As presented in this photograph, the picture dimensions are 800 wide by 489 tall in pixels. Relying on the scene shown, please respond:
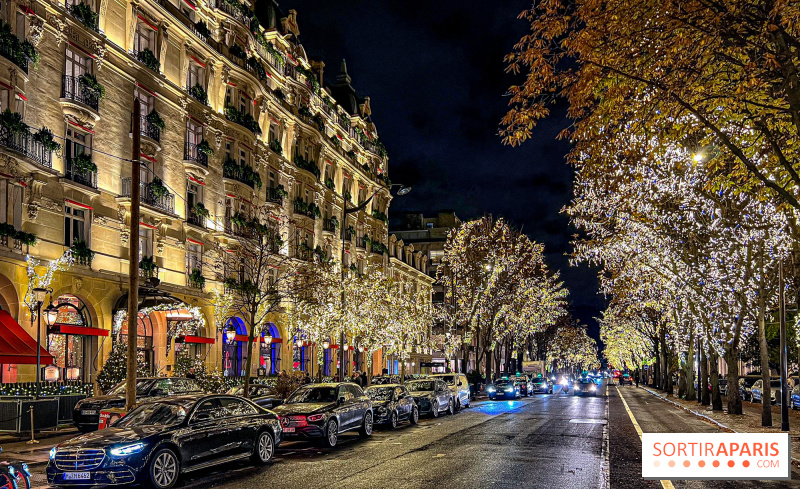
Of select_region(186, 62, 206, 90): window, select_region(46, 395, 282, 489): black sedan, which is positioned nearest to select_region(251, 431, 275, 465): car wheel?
select_region(46, 395, 282, 489): black sedan

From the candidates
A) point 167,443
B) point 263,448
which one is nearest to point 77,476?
point 167,443

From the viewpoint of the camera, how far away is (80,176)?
29.1 metres

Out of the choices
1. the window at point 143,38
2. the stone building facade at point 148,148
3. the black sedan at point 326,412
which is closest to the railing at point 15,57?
the stone building facade at point 148,148

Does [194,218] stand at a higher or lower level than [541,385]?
higher

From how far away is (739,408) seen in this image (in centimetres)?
3153

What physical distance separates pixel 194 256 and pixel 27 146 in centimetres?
1274

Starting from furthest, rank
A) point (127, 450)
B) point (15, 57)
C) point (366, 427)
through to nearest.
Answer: point (15, 57) < point (366, 427) < point (127, 450)

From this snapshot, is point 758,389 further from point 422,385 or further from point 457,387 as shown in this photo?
point 422,385

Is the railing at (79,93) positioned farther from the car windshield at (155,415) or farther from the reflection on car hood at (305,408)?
the car windshield at (155,415)

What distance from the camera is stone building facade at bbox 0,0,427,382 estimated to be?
26203 mm

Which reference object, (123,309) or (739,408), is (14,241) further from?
(739,408)

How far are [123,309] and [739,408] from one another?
1071 inches

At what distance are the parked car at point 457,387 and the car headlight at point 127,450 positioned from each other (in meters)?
21.6

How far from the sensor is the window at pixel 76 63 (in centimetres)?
2880
